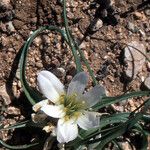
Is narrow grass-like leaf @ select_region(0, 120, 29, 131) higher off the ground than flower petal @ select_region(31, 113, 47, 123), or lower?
lower

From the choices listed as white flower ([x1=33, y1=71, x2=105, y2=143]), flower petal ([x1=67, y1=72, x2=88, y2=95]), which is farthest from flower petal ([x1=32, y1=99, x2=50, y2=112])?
flower petal ([x1=67, y1=72, x2=88, y2=95])

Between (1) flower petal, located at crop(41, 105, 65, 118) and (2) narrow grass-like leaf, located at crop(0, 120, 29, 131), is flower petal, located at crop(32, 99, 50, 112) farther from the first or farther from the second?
(2) narrow grass-like leaf, located at crop(0, 120, 29, 131)

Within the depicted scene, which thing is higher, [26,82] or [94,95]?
[26,82]

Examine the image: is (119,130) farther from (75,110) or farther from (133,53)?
(133,53)

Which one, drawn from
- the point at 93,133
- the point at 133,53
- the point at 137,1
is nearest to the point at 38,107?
the point at 93,133

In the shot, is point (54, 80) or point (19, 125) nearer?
point (54, 80)

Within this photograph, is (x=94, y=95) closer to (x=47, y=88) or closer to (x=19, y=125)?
(x=47, y=88)

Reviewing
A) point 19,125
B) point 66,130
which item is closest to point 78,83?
point 66,130

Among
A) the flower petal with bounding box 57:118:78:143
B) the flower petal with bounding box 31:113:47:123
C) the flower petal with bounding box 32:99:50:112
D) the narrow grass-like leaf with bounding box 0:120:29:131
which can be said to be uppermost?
the flower petal with bounding box 32:99:50:112
